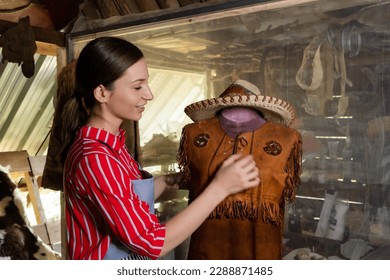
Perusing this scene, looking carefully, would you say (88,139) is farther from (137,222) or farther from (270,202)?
(270,202)

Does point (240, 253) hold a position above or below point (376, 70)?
below

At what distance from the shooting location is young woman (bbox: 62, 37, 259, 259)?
137cm

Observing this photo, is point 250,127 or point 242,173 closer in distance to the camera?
point 242,173

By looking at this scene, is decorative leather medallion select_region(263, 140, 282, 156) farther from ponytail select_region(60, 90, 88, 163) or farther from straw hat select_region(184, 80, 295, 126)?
ponytail select_region(60, 90, 88, 163)

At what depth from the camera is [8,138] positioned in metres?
3.62

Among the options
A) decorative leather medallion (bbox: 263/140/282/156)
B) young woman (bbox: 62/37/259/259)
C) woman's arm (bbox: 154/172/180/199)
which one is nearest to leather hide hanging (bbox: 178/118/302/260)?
decorative leather medallion (bbox: 263/140/282/156)

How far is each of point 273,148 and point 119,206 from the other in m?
0.68

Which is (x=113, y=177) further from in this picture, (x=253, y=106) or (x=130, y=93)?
(x=253, y=106)

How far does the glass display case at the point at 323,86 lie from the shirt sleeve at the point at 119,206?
1065 mm

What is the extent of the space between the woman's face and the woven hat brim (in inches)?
13.2
